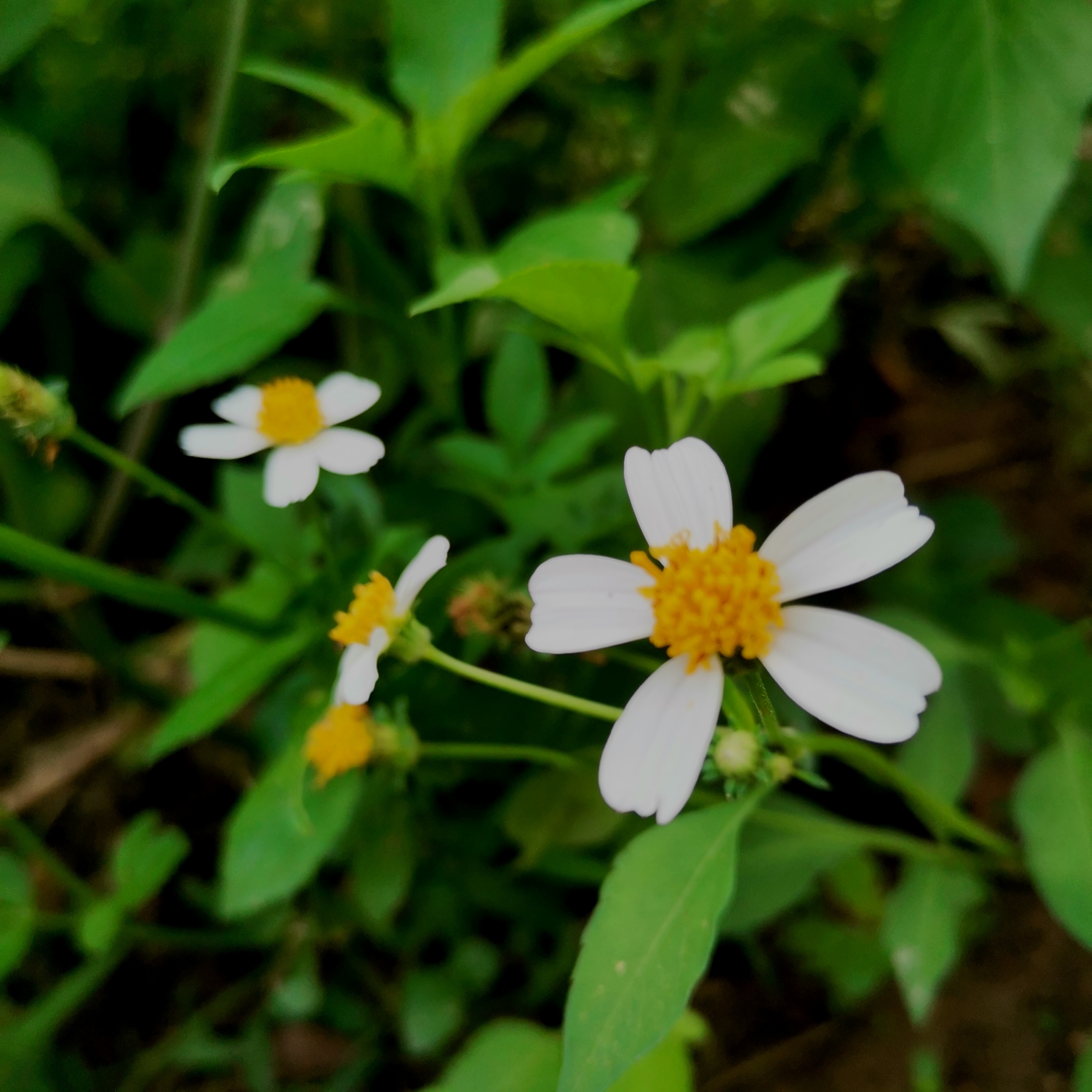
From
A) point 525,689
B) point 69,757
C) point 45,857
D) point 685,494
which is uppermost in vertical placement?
point 685,494

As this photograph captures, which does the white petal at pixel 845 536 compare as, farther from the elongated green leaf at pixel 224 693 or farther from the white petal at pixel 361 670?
the elongated green leaf at pixel 224 693

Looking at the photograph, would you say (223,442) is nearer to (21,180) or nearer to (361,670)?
(361,670)

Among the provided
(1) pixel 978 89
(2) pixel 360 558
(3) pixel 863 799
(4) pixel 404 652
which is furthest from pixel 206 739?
(1) pixel 978 89

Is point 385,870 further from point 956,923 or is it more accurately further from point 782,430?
point 782,430

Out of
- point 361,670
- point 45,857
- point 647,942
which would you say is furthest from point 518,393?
point 45,857

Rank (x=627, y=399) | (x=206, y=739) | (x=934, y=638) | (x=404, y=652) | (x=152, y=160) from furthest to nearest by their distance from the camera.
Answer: (x=152, y=160) → (x=206, y=739) → (x=627, y=399) → (x=934, y=638) → (x=404, y=652)
